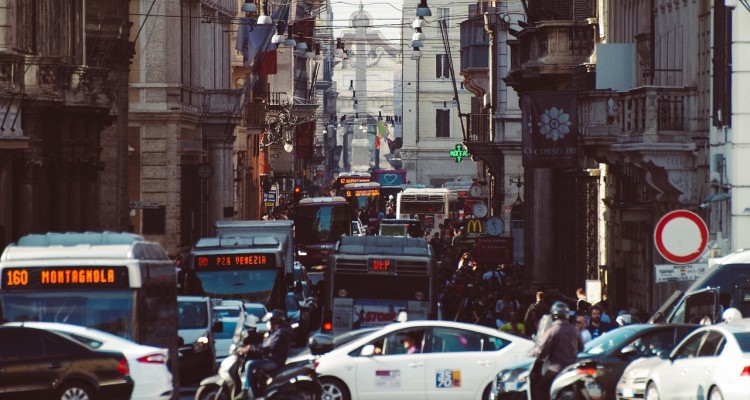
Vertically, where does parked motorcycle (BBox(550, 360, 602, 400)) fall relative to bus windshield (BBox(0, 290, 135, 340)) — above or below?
below

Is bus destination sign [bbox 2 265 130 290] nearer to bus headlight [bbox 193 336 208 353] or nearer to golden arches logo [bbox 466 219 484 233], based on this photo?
bus headlight [bbox 193 336 208 353]

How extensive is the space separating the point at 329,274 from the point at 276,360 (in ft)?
37.6

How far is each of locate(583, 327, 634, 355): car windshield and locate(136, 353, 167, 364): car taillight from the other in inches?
204

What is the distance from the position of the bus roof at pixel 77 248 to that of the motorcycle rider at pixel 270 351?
1661 millimetres

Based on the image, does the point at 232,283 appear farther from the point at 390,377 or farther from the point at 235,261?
the point at 390,377

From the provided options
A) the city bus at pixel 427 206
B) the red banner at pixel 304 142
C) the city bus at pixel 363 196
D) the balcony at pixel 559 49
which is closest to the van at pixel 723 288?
the balcony at pixel 559 49

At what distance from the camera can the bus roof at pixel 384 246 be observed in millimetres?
35531

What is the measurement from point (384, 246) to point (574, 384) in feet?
46.7

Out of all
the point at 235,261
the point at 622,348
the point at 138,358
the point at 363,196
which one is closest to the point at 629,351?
the point at 622,348

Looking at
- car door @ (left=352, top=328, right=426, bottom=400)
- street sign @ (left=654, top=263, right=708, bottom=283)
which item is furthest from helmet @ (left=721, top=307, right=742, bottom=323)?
car door @ (left=352, top=328, right=426, bottom=400)

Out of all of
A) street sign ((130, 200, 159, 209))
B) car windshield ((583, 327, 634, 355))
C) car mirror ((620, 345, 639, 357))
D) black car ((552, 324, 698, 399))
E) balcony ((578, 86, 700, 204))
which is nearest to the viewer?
black car ((552, 324, 698, 399))

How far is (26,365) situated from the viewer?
20.8m

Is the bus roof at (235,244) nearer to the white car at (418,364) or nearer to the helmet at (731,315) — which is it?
the white car at (418,364)

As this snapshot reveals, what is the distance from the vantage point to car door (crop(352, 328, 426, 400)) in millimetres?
24083
